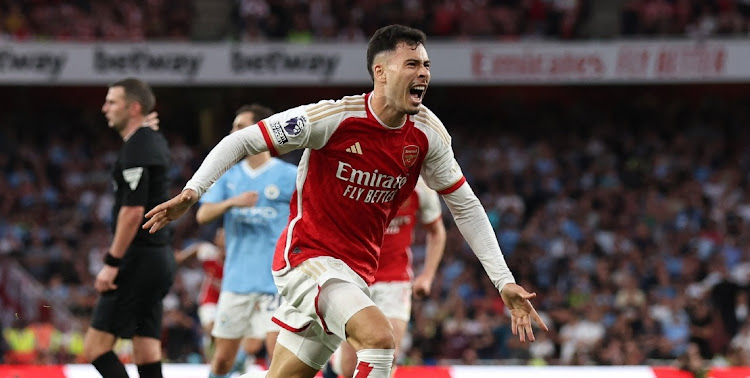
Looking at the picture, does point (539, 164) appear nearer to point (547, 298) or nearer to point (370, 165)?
point (547, 298)

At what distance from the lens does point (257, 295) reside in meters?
7.34

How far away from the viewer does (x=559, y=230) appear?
56.2ft

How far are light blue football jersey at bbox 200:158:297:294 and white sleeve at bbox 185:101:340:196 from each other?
2.41 metres

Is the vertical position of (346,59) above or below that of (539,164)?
above

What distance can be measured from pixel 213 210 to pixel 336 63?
12.2 meters

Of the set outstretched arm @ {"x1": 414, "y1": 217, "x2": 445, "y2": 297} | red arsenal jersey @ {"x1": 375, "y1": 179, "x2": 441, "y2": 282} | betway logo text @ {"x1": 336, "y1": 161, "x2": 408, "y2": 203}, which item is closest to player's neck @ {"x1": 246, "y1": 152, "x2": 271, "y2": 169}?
red arsenal jersey @ {"x1": 375, "y1": 179, "x2": 441, "y2": 282}

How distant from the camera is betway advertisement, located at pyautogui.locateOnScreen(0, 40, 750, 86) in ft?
61.9

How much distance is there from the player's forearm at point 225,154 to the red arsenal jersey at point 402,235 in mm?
2577

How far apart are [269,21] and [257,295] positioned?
515 inches

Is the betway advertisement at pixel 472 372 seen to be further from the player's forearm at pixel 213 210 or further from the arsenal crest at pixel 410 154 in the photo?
the arsenal crest at pixel 410 154

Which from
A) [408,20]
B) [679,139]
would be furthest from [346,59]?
[679,139]

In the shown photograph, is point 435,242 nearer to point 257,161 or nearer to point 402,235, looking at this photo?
point 402,235

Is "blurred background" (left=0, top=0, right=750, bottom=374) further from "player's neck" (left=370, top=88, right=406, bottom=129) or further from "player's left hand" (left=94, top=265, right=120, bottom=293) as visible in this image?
"player's neck" (left=370, top=88, right=406, bottom=129)

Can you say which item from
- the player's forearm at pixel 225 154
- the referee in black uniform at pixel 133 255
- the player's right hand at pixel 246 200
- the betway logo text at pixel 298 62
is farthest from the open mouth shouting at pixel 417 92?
the betway logo text at pixel 298 62
